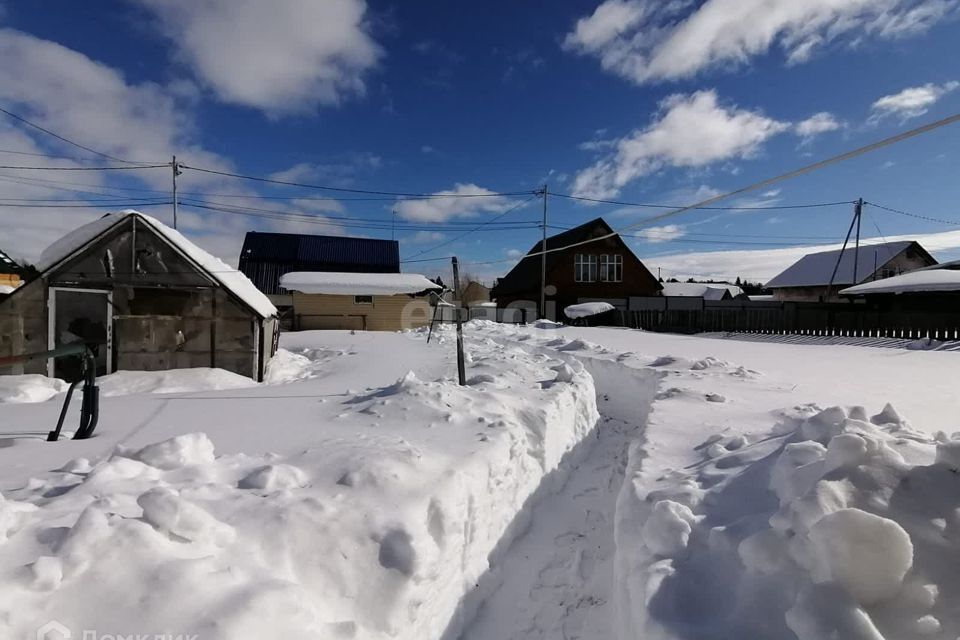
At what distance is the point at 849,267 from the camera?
1515 inches

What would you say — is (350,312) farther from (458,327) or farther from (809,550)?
(809,550)

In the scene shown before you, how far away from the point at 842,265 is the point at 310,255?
42.8 meters

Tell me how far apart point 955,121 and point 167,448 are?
267 inches

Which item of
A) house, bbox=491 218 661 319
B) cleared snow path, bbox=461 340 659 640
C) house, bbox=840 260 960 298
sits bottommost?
cleared snow path, bbox=461 340 659 640

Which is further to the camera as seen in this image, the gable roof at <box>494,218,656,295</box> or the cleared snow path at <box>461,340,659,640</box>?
the gable roof at <box>494,218,656,295</box>

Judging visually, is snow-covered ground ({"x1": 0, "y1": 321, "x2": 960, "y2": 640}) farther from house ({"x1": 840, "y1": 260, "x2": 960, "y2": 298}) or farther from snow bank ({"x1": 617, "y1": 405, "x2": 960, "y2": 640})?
house ({"x1": 840, "y1": 260, "x2": 960, "y2": 298})

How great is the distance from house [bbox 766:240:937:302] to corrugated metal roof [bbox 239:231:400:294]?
3554 centimetres

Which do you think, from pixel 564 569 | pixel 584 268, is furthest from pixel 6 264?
pixel 584 268

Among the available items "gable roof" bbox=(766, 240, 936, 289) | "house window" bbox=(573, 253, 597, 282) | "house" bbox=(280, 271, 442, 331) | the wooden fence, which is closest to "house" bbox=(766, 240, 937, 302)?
"gable roof" bbox=(766, 240, 936, 289)

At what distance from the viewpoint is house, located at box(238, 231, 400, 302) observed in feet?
98.1

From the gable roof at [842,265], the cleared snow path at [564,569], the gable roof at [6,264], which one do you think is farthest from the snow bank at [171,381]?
the gable roof at [842,265]

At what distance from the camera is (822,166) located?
4.79 metres

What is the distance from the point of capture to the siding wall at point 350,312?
23750mm

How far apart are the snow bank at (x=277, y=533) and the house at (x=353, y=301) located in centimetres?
1937
